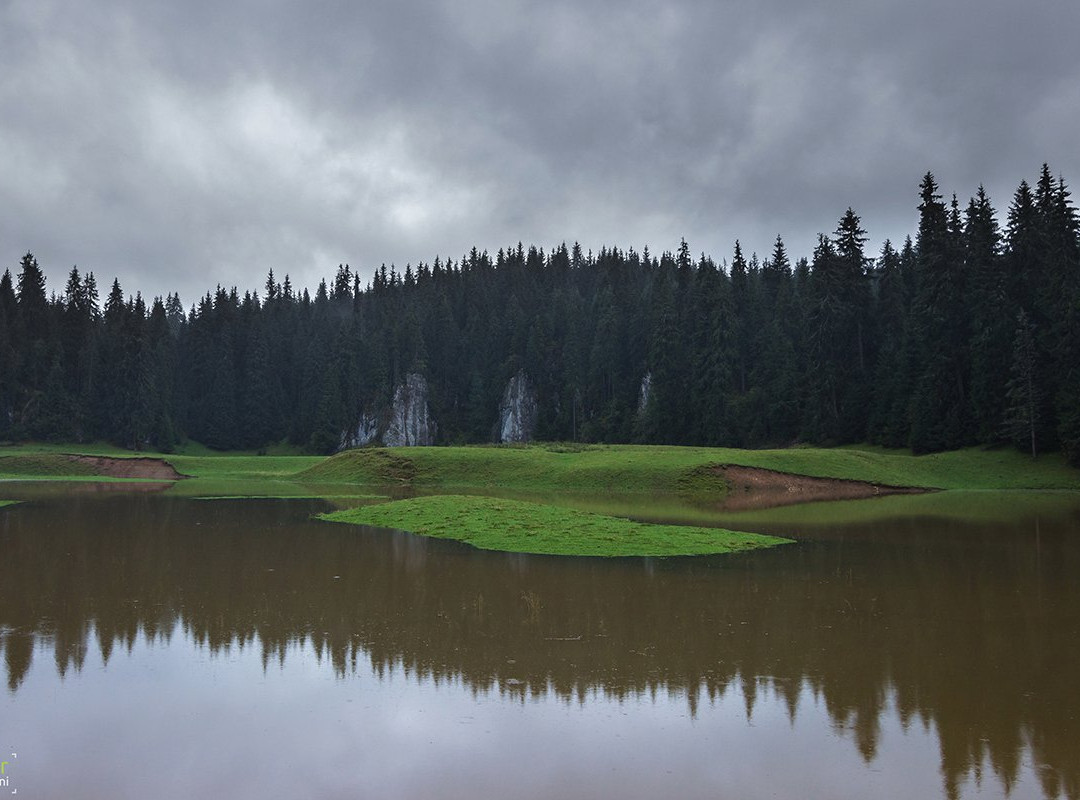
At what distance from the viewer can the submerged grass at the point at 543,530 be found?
2709 cm

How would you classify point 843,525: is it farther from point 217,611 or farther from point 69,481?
point 69,481

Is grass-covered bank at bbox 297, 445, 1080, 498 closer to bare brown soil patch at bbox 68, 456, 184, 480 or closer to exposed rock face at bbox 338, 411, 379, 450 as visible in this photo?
bare brown soil patch at bbox 68, 456, 184, 480

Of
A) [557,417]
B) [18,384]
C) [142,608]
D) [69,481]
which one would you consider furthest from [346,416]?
[142,608]

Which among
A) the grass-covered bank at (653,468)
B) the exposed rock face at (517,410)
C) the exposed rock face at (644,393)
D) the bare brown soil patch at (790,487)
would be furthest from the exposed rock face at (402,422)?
the bare brown soil patch at (790,487)

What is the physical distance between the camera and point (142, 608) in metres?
18.5

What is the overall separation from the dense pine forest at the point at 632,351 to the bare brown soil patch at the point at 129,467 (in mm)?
34339

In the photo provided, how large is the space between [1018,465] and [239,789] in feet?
221

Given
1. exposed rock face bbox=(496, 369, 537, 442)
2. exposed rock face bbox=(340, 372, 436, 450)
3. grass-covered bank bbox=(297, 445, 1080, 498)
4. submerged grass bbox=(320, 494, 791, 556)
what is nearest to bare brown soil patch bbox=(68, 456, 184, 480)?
grass-covered bank bbox=(297, 445, 1080, 498)

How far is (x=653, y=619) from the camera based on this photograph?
16984mm

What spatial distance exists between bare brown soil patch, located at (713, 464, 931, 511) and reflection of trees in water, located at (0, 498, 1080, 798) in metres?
23.6

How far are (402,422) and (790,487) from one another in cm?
9069

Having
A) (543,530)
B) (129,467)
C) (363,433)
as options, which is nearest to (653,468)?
(543,530)

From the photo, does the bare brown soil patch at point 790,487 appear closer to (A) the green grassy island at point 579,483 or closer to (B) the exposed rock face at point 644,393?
(A) the green grassy island at point 579,483

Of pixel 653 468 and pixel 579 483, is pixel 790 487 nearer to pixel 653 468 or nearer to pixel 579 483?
pixel 653 468
